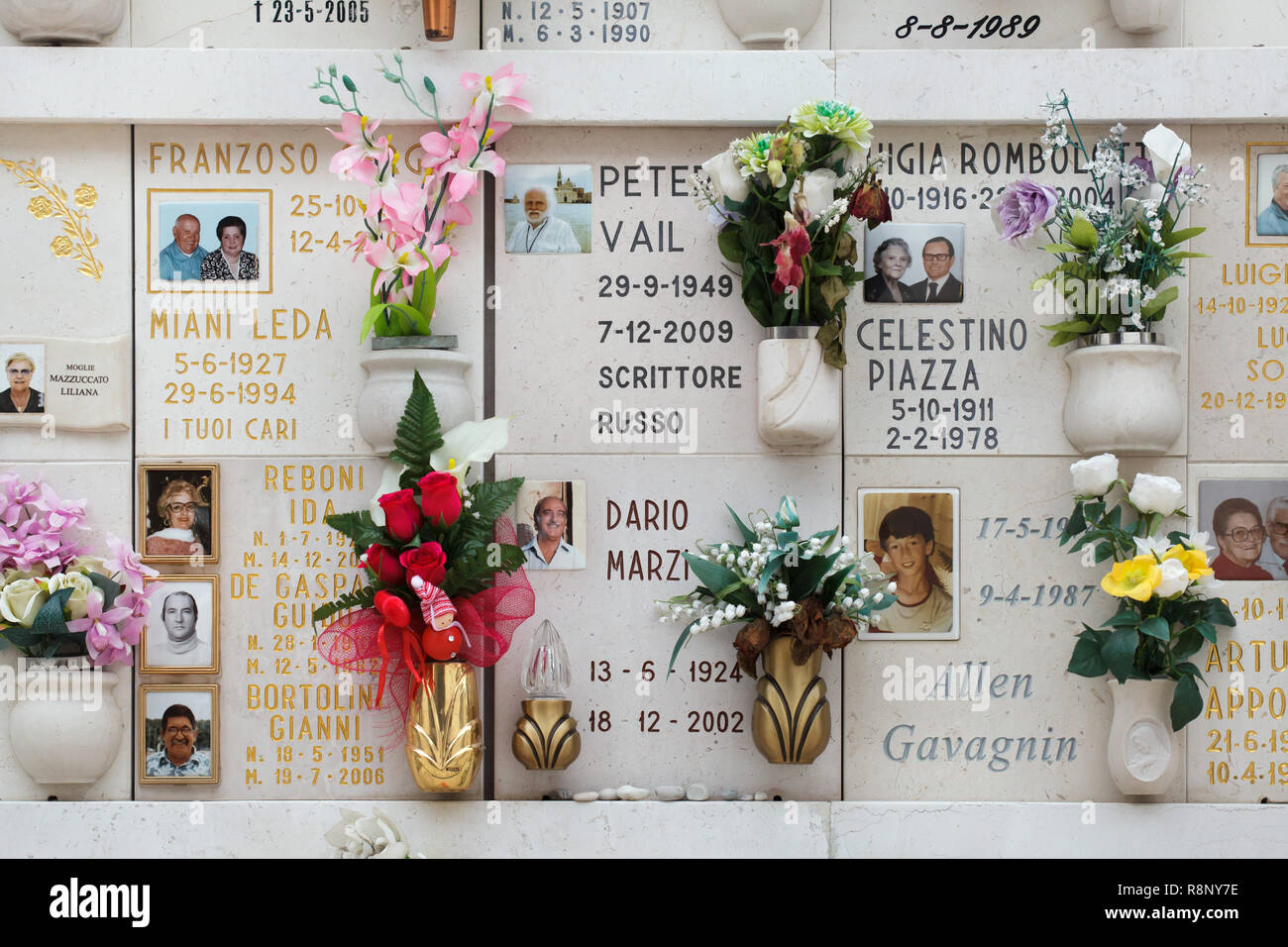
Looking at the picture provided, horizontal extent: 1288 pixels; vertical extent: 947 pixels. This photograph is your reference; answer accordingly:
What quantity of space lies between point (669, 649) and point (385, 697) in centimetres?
89

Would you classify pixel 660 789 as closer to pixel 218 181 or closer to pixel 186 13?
pixel 218 181

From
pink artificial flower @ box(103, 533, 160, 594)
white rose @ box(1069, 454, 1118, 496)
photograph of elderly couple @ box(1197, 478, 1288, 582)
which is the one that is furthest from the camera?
photograph of elderly couple @ box(1197, 478, 1288, 582)

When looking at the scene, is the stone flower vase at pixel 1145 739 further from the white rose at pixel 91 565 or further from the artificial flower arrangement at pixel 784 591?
the white rose at pixel 91 565

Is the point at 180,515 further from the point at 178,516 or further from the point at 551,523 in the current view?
the point at 551,523

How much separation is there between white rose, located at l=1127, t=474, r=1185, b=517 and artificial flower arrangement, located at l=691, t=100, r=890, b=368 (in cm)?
94

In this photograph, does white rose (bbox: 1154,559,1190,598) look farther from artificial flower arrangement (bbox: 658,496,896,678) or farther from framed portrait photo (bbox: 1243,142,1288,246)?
framed portrait photo (bbox: 1243,142,1288,246)

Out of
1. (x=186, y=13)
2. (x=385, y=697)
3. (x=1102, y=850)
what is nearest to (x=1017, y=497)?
(x=1102, y=850)

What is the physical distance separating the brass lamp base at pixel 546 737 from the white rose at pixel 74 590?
1327 mm

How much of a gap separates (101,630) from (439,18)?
2.06m

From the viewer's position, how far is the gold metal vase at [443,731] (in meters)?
3.47

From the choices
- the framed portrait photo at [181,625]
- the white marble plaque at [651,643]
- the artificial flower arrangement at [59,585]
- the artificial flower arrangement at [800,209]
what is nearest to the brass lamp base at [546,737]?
the white marble plaque at [651,643]

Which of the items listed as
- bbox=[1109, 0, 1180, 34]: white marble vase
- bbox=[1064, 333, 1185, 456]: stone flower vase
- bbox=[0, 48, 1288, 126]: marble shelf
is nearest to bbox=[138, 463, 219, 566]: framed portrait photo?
bbox=[0, 48, 1288, 126]: marble shelf

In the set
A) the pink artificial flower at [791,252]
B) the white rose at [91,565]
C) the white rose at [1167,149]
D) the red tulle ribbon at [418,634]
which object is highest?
the white rose at [1167,149]

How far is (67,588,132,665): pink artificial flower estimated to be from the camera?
11.6 feet
